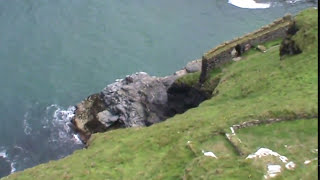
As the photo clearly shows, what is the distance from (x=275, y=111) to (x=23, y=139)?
37214 millimetres

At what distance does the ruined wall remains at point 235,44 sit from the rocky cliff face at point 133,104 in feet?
13.2

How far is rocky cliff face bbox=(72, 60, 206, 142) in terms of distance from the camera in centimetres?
5868

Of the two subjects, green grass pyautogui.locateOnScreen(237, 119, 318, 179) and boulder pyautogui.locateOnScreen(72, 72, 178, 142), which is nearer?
green grass pyautogui.locateOnScreen(237, 119, 318, 179)

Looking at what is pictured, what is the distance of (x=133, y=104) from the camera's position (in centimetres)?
6262

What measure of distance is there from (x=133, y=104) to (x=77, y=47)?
77.9 feet

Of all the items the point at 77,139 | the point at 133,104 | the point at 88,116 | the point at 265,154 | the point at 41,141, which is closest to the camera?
the point at 265,154

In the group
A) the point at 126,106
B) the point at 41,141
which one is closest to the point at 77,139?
the point at 41,141

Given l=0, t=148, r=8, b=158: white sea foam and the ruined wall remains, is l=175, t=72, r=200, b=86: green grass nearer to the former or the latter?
the ruined wall remains

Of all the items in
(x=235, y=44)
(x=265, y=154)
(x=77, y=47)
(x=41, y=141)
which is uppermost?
(x=77, y=47)

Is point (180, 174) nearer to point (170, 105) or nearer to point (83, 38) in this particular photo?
point (170, 105)

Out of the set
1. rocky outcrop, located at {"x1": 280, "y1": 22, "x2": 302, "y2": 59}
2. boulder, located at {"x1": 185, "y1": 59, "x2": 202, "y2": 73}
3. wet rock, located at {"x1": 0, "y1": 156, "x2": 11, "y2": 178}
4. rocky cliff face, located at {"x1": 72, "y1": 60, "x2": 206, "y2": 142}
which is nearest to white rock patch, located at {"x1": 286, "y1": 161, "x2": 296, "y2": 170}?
rocky outcrop, located at {"x1": 280, "y1": 22, "x2": 302, "y2": 59}

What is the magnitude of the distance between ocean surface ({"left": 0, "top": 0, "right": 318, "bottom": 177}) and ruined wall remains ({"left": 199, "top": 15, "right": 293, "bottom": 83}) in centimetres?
1905

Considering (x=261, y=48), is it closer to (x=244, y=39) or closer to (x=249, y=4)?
(x=244, y=39)

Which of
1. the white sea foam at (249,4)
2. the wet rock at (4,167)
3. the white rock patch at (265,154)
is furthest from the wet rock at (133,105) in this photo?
the white sea foam at (249,4)
